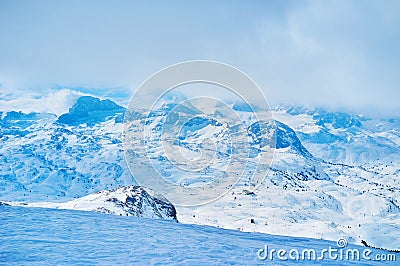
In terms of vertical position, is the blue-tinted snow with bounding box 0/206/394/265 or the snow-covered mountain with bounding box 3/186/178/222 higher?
the snow-covered mountain with bounding box 3/186/178/222

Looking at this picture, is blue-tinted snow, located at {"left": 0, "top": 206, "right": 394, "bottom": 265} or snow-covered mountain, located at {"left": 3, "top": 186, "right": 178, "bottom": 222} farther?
snow-covered mountain, located at {"left": 3, "top": 186, "right": 178, "bottom": 222}

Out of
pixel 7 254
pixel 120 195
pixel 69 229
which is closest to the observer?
pixel 7 254

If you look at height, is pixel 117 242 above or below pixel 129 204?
below

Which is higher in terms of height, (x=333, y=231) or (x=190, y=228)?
(x=333, y=231)

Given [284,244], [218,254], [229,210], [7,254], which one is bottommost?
[7,254]

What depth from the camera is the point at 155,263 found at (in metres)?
18.3

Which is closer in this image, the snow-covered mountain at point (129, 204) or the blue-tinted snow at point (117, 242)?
the blue-tinted snow at point (117, 242)

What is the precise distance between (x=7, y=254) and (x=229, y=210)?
611ft

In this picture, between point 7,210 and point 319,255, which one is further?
point 7,210

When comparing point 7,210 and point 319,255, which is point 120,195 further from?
point 319,255

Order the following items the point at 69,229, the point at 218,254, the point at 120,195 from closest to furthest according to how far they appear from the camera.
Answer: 1. the point at 218,254
2. the point at 69,229
3. the point at 120,195

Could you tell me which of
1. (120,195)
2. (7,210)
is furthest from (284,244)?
(120,195)

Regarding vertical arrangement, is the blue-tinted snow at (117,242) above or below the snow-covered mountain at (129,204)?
→ below

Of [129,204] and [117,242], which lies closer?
[117,242]
